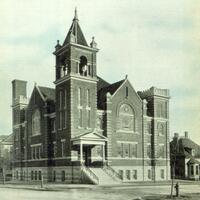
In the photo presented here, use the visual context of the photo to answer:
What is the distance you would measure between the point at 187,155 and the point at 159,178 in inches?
294

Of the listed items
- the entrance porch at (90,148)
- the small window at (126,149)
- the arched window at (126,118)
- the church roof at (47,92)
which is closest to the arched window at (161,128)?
the arched window at (126,118)

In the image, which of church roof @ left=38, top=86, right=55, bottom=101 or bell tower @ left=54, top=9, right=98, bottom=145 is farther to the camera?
church roof @ left=38, top=86, right=55, bottom=101

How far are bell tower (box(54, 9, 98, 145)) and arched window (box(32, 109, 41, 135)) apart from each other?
532 cm

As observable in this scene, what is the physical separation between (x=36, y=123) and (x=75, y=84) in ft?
30.2

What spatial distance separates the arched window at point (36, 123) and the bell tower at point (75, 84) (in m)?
5.32

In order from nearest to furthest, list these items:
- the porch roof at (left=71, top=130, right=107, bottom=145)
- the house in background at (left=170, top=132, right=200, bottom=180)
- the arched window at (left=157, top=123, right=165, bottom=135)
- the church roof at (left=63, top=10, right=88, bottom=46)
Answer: the porch roof at (left=71, top=130, right=107, bottom=145) < the church roof at (left=63, top=10, right=88, bottom=46) < the arched window at (left=157, top=123, right=165, bottom=135) < the house in background at (left=170, top=132, right=200, bottom=180)

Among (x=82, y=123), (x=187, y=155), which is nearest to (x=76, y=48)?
(x=82, y=123)

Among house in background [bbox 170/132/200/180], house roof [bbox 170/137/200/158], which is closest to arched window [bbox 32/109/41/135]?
house in background [bbox 170/132/200/180]

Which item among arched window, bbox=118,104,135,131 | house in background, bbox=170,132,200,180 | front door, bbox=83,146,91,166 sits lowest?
house in background, bbox=170,132,200,180

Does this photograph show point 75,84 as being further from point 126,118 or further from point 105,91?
point 126,118

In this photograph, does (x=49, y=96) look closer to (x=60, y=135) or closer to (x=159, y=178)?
(x=60, y=135)

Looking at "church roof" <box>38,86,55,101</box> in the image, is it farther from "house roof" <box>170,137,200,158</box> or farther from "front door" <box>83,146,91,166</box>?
"house roof" <box>170,137,200,158</box>

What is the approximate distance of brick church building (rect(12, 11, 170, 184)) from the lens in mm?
37625

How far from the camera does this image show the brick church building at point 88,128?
37.6 m
